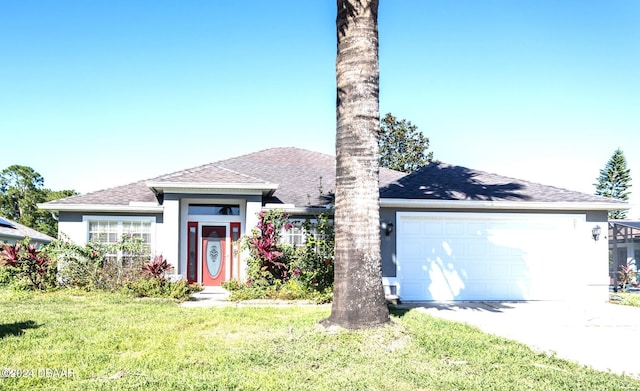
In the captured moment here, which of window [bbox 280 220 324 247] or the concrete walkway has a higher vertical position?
window [bbox 280 220 324 247]

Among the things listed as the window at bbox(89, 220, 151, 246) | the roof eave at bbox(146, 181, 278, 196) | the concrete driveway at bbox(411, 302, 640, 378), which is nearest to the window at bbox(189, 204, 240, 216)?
the roof eave at bbox(146, 181, 278, 196)

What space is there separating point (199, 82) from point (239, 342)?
11.3 m

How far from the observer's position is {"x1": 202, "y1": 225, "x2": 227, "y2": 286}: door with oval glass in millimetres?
14578

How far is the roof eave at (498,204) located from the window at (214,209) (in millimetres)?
4864

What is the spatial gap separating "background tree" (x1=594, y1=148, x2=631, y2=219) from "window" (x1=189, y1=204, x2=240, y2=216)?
1117 inches

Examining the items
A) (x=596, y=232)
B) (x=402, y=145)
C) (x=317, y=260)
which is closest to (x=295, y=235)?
(x=317, y=260)

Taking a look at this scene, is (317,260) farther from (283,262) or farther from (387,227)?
(387,227)

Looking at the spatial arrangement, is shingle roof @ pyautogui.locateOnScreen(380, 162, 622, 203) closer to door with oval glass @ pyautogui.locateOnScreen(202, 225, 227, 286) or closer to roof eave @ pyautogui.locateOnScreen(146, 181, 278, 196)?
roof eave @ pyautogui.locateOnScreen(146, 181, 278, 196)

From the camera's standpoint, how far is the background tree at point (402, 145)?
35.9 metres

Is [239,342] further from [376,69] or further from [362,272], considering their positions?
[376,69]

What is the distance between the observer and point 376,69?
24.0ft

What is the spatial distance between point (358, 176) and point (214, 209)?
8.65 m

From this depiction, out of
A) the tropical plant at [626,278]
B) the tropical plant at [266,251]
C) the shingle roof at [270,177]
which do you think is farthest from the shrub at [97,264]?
the tropical plant at [626,278]

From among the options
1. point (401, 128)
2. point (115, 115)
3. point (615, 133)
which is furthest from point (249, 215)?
point (401, 128)
